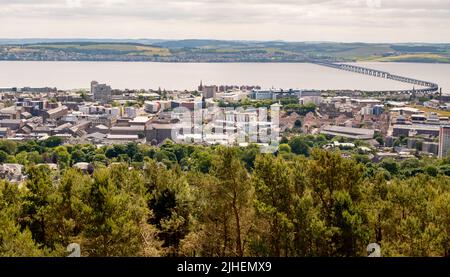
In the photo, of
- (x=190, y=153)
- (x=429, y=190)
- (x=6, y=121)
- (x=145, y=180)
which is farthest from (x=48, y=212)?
(x=6, y=121)

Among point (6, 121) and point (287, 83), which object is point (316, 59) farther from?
point (6, 121)

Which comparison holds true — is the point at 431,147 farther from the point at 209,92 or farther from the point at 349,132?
the point at 209,92

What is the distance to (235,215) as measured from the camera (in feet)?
7.43

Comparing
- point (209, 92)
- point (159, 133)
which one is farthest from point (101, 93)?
point (159, 133)

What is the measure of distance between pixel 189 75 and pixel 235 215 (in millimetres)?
26268

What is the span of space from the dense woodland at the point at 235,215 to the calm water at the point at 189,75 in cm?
2032

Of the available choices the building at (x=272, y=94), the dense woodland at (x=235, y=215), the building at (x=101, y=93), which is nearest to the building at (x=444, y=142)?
the dense woodland at (x=235, y=215)

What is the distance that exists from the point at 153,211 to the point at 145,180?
453mm

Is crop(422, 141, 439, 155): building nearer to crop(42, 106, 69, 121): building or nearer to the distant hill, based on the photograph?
crop(42, 106, 69, 121): building

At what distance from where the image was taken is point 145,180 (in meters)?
3.21

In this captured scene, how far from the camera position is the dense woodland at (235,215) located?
2043 millimetres

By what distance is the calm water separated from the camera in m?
23.6

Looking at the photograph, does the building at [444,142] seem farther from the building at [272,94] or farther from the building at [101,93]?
the building at [101,93]

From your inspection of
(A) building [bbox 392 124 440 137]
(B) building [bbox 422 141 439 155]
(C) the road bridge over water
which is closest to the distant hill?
(C) the road bridge over water
